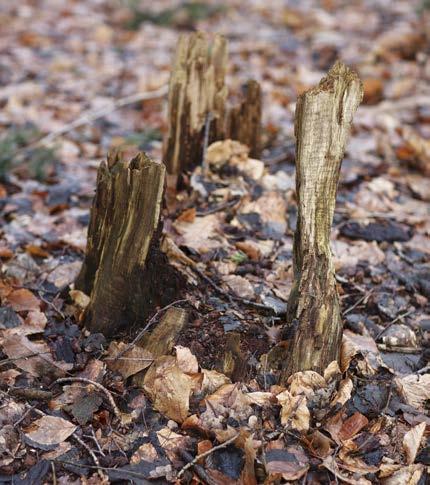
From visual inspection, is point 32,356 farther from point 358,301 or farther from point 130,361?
point 358,301

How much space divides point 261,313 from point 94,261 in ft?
2.95

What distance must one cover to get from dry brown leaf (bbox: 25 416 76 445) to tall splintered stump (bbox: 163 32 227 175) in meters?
2.05

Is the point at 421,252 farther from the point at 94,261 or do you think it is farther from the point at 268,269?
the point at 94,261

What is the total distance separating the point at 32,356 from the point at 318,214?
149cm

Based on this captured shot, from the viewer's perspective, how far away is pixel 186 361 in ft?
8.63

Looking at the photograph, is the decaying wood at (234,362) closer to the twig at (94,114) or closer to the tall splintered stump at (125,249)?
the tall splintered stump at (125,249)

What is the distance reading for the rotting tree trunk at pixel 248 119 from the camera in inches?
164

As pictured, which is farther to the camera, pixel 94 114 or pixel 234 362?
pixel 94 114

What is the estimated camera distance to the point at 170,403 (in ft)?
8.20

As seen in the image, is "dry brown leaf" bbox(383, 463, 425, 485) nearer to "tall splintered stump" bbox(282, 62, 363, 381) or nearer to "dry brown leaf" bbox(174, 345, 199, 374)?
"tall splintered stump" bbox(282, 62, 363, 381)

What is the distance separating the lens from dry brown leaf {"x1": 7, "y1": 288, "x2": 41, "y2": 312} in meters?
3.12

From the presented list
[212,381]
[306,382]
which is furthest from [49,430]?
[306,382]


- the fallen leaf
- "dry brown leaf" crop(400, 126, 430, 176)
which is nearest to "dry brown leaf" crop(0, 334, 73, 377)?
the fallen leaf

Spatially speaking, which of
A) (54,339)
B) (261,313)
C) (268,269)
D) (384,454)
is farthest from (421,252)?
(54,339)
